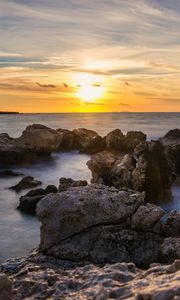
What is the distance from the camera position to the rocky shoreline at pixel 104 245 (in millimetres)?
8133

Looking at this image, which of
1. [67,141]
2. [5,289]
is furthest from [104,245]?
[67,141]

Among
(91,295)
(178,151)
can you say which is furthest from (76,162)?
(91,295)

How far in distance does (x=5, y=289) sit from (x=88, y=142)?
2413 inches

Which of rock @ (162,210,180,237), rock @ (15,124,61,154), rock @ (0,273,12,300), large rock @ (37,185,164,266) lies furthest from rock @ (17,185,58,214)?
rock @ (15,124,61,154)

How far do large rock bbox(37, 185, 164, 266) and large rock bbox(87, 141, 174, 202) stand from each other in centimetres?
1538

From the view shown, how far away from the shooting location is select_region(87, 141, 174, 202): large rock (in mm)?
30719

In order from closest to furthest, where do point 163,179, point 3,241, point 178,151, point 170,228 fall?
point 170,228 → point 3,241 → point 163,179 → point 178,151

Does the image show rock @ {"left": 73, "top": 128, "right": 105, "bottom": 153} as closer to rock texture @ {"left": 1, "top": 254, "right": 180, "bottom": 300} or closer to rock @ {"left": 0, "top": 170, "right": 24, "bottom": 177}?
rock @ {"left": 0, "top": 170, "right": 24, "bottom": 177}

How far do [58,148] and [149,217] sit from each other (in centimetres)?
5373

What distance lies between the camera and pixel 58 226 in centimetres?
1459

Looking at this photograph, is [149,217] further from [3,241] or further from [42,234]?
[3,241]

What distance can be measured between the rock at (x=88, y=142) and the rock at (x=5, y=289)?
2287 inches

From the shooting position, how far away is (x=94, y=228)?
48.5 feet

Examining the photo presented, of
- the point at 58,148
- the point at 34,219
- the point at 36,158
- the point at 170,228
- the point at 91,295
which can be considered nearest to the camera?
the point at 91,295
